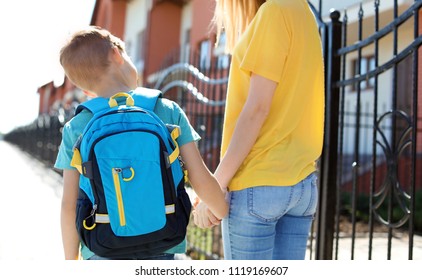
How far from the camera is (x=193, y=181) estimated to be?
67.4 inches

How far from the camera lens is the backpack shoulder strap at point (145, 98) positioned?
1666mm

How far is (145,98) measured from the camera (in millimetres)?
1687

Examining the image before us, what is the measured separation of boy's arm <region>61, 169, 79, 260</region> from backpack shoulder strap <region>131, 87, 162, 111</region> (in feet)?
0.98

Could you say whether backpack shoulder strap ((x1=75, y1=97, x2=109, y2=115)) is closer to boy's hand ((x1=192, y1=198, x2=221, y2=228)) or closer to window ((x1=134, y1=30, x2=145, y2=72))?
boy's hand ((x1=192, y1=198, x2=221, y2=228))

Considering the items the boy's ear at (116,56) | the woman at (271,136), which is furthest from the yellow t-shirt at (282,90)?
the boy's ear at (116,56)

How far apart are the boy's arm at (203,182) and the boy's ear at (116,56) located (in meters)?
0.36

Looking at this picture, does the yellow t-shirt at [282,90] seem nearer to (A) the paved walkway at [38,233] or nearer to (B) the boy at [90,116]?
(B) the boy at [90,116]

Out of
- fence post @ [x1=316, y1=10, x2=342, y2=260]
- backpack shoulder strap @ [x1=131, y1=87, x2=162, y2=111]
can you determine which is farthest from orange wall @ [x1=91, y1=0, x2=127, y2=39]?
backpack shoulder strap @ [x1=131, y1=87, x2=162, y2=111]

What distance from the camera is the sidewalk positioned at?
489 cm

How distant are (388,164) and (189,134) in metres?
1.55

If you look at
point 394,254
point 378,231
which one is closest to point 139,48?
point 378,231

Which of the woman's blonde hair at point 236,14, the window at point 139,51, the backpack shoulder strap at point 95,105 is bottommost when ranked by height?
the backpack shoulder strap at point 95,105

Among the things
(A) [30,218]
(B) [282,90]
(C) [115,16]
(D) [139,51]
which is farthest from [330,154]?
(C) [115,16]

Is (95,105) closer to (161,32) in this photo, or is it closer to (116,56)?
(116,56)
